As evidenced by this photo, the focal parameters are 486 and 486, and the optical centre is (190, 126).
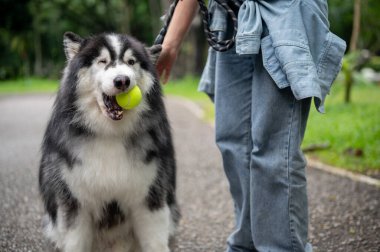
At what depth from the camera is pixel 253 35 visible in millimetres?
2334

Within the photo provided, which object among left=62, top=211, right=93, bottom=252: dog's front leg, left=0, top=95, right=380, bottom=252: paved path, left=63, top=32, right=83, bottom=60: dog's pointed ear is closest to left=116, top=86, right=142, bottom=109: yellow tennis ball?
left=63, top=32, right=83, bottom=60: dog's pointed ear

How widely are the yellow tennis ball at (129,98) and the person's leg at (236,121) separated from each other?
1.71ft

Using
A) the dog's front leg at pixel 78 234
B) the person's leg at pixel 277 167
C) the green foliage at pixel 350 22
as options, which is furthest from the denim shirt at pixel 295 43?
the green foliage at pixel 350 22

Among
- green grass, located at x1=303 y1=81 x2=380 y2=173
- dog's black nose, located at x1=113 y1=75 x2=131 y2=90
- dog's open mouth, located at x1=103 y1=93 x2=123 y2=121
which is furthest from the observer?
green grass, located at x1=303 y1=81 x2=380 y2=173

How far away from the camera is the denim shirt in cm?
223

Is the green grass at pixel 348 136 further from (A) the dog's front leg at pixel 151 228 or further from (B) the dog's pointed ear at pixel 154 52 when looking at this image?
(B) the dog's pointed ear at pixel 154 52

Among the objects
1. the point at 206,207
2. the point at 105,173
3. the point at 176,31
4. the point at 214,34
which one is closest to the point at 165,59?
the point at 176,31

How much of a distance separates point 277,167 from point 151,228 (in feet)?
2.60

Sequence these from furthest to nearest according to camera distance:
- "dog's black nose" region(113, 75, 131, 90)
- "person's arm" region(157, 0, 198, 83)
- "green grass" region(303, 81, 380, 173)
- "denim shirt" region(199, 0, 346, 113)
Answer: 1. "green grass" region(303, 81, 380, 173)
2. "person's arm" region(157, 0, 198, 83)
3. "dog's black nose" region(113, 75, 131, 90)
4. "denim shirt" region(199, 0, 346, 113)

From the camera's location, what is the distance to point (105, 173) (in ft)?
8.32

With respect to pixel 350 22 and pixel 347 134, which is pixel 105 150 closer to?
pixel 347 134

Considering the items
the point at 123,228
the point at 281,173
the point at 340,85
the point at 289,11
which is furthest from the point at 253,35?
the point at 340,85

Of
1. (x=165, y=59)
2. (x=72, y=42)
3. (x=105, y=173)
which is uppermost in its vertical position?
(x=72, y=42)

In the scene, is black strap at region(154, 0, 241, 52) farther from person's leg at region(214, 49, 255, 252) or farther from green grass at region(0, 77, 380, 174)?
green grass at region(0, 77, 380, 174)
